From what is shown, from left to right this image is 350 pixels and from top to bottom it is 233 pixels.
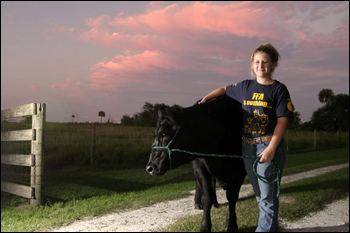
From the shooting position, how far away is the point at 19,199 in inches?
275

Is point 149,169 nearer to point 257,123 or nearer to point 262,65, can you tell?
point 257,123

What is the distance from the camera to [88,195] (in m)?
7.23

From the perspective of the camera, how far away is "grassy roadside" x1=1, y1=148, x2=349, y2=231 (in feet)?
17.3

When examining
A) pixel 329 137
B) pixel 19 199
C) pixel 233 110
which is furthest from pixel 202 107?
pixel 329 137

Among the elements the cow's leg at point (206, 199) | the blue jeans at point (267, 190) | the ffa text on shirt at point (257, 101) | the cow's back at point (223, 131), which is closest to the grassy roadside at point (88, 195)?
the cow's leg at point (206, 199)

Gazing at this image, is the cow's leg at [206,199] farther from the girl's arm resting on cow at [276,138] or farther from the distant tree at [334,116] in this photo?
the distant tree at [334,116]

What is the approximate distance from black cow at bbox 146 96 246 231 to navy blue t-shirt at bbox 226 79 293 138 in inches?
14.4

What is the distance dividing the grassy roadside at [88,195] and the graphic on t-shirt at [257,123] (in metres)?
2.12

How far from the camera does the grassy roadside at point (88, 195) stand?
527 cm

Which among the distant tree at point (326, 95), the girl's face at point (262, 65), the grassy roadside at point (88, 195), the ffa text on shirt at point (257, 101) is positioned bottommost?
the grassy roadside at point (88, 195)

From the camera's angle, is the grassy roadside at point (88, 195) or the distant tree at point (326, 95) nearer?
the grassy roadside at point (88, 195)

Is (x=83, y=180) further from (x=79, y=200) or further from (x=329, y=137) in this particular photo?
(x=329, y=137)

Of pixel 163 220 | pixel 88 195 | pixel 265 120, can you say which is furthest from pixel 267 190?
pixel 88 195

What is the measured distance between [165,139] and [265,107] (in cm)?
80
